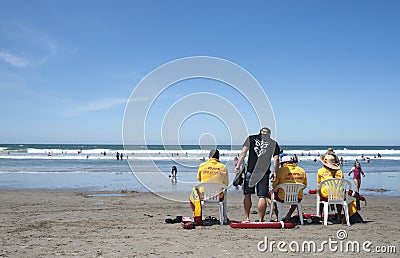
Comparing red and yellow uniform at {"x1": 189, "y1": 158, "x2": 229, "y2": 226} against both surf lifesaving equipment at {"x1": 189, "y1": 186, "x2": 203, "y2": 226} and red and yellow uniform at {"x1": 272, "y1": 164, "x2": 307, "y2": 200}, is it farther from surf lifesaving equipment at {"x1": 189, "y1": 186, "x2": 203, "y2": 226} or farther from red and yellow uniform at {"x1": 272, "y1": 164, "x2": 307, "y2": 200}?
red and yellow uniform at {"x1": 272, "y1": 164, "x2": 307, "y2": 200}

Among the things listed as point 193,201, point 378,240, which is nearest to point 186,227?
point 193,201

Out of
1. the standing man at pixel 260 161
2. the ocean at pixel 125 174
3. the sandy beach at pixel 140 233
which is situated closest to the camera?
the sandy beach at pixel 140 233

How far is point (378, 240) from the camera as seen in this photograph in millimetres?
6684

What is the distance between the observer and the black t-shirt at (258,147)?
26.3ft

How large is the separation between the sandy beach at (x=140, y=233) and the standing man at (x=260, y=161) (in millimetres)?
813

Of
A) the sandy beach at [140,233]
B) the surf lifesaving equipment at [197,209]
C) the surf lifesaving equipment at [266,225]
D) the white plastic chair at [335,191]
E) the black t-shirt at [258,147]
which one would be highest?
the black t-shirt at [258,147]

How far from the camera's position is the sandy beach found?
596cm

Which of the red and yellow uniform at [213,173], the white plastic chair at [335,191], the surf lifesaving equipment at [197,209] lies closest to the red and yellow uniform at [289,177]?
the white plastic chair at [335,191]

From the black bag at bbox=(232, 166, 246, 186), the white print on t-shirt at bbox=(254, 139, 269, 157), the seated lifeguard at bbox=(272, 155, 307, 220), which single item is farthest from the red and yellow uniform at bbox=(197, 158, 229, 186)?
the seated lifeguard at bbox=(272, 155, 307, 220)

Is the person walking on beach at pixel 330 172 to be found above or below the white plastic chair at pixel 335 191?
above

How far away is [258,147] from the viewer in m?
8.06

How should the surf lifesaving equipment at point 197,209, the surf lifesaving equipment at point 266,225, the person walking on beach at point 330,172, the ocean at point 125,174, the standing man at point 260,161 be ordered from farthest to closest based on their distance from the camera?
the ocean at point 125,174 < the person walking on beach at point 330,172 < the surf lifesaving equipment at point 197,209 < the standing man at point 260,161 < the surf lifesaving equipment at point 266,225

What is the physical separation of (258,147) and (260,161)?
30 centimetres

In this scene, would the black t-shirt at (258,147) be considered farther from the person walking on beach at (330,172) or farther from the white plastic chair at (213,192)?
the person walking on beach at (330,172)
